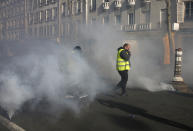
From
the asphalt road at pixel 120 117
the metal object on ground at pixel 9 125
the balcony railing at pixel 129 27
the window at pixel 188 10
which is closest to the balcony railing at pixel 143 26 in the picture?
the balcony railing at pixel 129 27

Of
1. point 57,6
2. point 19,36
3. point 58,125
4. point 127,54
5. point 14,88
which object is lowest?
point 58,125

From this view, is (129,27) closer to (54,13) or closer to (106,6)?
(106,6)

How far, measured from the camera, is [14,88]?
554 cm

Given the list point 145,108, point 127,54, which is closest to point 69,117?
point 145,108

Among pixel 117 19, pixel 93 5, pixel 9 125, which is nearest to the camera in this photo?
pixel 9 125

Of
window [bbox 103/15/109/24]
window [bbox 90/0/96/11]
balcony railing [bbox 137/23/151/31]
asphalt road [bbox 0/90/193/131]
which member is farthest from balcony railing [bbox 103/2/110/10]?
asphalt road [bbox 0/90/193/131]

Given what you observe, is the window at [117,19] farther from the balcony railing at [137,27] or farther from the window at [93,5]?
the window at [93,5]

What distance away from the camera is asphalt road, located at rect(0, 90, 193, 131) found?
15.2 ft

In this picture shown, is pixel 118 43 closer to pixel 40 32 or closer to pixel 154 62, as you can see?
pixel 154 62

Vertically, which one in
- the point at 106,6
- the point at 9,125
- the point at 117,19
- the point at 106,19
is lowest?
the point at 9,125

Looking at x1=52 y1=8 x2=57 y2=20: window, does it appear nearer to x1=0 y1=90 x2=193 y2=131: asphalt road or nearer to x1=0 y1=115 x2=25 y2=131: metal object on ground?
x1=0 y1=90 x2=193 y2=131: asphalt road

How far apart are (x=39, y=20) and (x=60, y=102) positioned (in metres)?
43.1

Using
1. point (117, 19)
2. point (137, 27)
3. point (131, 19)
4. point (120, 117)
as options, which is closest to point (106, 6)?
point (117, 19)

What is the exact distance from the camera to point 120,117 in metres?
5.22
